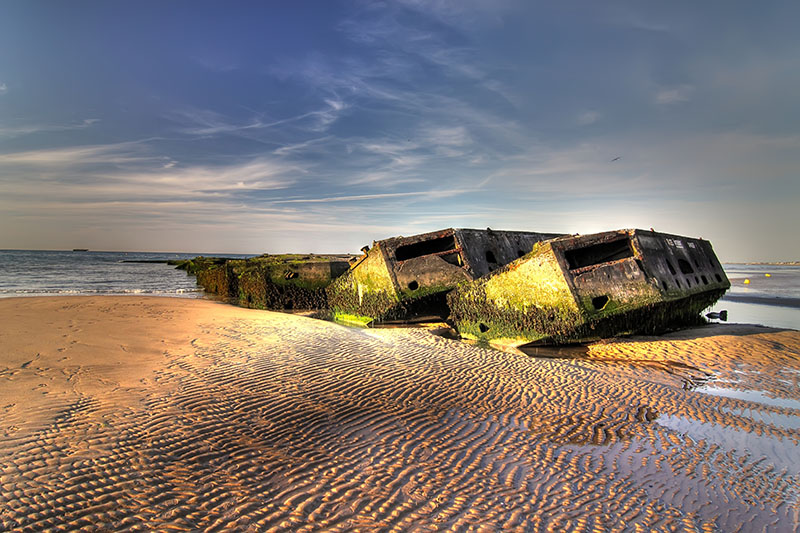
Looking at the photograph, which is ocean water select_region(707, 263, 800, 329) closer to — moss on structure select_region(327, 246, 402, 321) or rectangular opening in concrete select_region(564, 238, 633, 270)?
rectangular opening in concrete select_region(564, 238, 633, 270)

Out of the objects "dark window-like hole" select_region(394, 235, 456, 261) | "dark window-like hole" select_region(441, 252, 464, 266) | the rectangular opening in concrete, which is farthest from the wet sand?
"dark window-like hole" select_region(394, 235, 456, 261)

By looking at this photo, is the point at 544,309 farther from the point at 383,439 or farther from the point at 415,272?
the point at 383,439

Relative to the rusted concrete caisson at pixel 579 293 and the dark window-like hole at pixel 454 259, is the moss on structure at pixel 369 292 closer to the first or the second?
the dark window-like hole at pixel 454 259

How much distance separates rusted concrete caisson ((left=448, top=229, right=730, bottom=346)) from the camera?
7.77 m

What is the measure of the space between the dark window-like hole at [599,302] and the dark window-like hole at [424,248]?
3.93 metres

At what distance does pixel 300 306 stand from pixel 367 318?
492cm

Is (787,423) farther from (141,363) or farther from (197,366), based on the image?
(141,363)

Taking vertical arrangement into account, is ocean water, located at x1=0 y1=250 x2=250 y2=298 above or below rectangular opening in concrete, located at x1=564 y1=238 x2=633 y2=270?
below

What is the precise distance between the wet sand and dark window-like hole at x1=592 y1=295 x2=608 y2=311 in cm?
101

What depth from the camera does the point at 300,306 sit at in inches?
594

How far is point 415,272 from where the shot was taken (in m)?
10.3

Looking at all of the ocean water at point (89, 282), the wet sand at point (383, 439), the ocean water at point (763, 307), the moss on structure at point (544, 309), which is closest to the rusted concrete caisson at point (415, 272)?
the moss on structure at point (544, 309)

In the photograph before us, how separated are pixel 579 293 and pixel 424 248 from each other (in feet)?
15.9

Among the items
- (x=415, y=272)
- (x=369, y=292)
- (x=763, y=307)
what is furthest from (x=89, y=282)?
(x=763, y=307)
